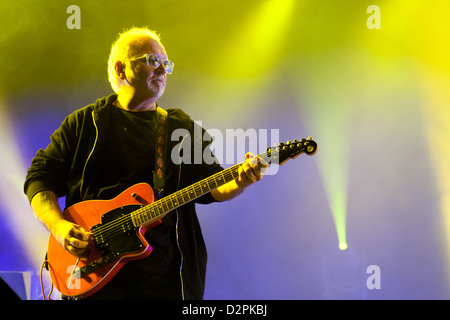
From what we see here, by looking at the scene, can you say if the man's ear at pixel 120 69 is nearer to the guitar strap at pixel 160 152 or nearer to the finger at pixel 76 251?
the guitar strap at pixel 160 152

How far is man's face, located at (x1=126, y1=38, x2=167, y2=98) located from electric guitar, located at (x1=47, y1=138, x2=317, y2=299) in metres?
0.64

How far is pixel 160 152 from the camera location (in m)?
2.63

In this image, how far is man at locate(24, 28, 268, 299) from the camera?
94.8 inches

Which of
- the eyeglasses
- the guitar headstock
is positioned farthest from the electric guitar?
the eyeglasses

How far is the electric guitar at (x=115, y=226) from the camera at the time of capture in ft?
7.78

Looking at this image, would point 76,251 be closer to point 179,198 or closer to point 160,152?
point 179,198

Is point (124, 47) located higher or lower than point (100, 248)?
higher

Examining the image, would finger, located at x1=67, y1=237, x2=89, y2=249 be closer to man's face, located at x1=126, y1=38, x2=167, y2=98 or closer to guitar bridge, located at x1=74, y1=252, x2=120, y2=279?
guitar bridge, located at x1=74, y1=252, x2=120, y2=279

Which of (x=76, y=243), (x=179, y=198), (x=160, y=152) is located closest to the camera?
(x=76, y=243)

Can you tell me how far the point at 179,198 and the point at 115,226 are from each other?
14.4 inches

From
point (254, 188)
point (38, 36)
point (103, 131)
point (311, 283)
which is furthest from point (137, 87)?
point (311, 283)

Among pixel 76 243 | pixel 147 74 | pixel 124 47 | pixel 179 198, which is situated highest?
pixel 124 47

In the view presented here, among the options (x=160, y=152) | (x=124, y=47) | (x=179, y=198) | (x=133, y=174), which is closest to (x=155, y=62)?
(x=124, y=47)

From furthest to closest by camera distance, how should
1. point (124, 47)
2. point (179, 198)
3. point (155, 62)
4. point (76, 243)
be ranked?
1. point (124, 47)
2. point (155, 62)
3. point (179, 198)
4. point (76, 243)
